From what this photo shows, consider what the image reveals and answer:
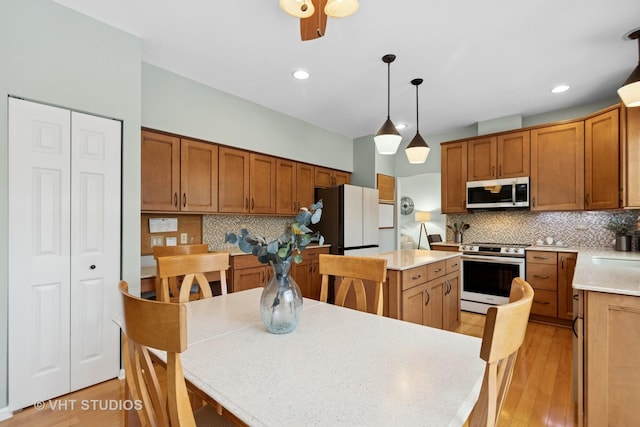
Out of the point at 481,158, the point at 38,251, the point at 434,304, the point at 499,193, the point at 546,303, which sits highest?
the point at 481,158

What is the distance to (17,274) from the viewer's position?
1.87m

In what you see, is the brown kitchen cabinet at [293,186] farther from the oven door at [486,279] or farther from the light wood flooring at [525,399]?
the light wood flooring at [525,399]

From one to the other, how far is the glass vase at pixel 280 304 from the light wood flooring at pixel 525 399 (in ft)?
4.74

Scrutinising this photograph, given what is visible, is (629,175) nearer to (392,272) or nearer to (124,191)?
(392,272)

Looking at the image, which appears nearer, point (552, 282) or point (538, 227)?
point (552, 282)

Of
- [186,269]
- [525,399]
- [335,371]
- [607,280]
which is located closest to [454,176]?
[607,280]

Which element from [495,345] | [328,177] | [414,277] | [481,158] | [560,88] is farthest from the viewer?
[328,177]

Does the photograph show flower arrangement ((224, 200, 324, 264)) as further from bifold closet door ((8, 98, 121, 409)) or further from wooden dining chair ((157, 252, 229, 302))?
bifold closet door ((8, 98, 121, 409))

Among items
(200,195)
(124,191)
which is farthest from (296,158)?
(124,191)

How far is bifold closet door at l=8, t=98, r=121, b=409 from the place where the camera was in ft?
6.16

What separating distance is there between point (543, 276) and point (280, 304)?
3613 millimetres

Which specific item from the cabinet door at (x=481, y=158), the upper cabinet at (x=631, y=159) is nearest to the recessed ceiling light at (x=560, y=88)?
the upper cabinet at (x=631, y=159)

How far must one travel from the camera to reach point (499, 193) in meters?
3.97

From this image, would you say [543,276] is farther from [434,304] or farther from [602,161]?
[434,304]
